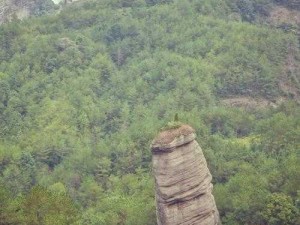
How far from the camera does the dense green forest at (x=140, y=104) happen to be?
6353 cm

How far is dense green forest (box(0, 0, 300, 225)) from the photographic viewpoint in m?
63.5

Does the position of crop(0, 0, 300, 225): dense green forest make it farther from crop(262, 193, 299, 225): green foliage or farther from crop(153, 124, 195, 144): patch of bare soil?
crop(153, 124, 195, 144): patch of bare soil

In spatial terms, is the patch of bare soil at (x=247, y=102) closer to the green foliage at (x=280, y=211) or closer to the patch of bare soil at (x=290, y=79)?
the patch of bare soil at (x=290, y=79)

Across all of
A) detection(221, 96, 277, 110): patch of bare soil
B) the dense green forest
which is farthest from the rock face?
detection(221, 96, 277, 110): patch of bare soil

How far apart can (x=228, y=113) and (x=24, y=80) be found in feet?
150

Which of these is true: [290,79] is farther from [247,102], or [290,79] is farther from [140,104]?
[140,104]

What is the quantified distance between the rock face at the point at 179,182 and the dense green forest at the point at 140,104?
6.67m

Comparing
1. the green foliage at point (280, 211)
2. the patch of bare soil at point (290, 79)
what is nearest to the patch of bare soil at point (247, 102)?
the patch of bare soil at point (290, 79)

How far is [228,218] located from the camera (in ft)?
198

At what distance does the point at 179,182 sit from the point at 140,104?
61.2 metres

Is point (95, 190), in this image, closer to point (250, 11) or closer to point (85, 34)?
point (85, 34)

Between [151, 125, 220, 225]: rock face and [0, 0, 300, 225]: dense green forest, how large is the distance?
21.9 feet

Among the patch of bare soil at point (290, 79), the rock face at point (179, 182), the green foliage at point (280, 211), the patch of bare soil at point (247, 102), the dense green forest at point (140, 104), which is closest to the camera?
the rock face at point (179, 182)

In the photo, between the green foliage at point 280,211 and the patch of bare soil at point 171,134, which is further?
the green foliage at point 280,211
